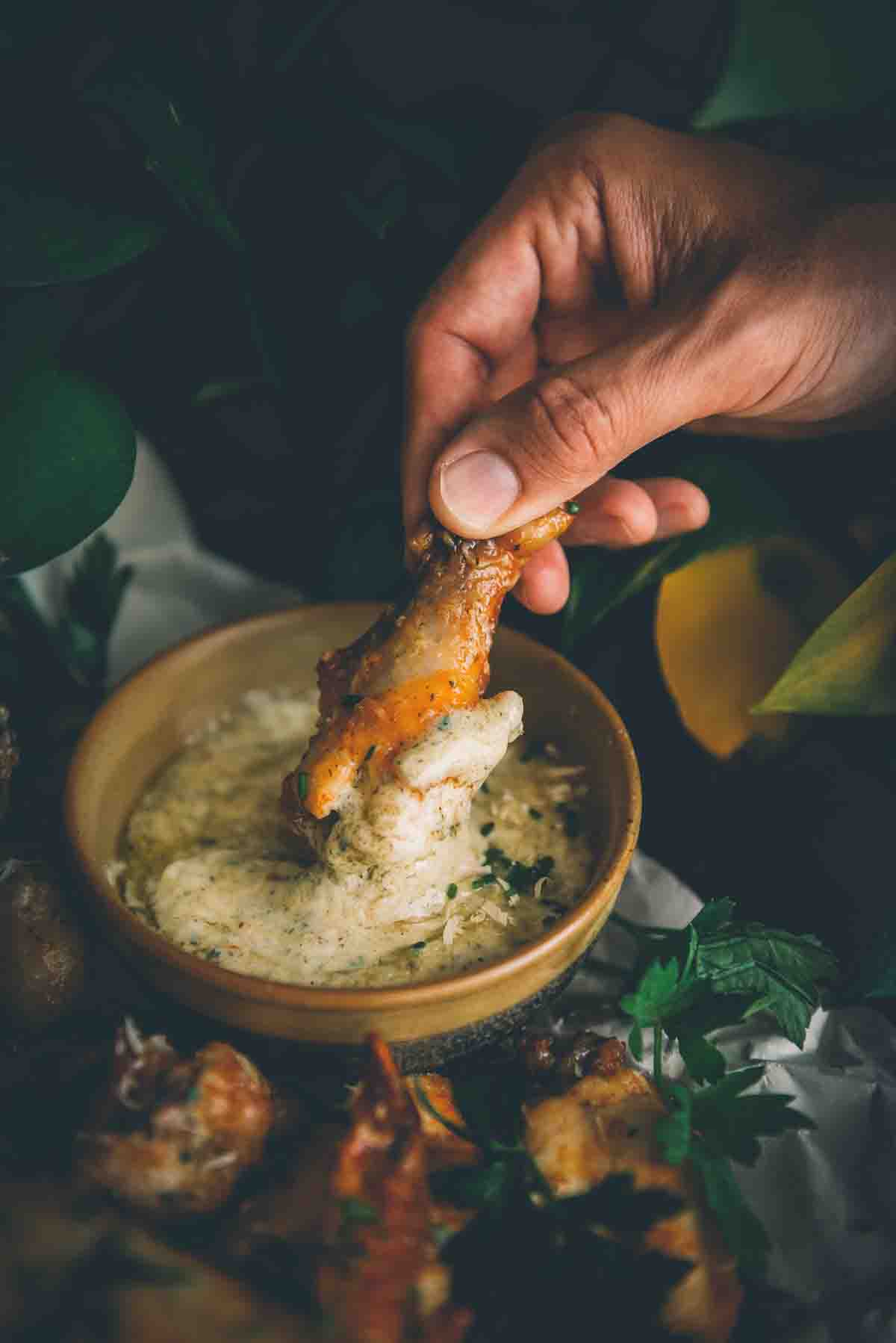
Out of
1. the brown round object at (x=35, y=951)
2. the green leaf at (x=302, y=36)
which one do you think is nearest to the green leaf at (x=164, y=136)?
the green leaf at (x=302, y=36)

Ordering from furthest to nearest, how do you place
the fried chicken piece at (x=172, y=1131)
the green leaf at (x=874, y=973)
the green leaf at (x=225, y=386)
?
the green leaf at (x=225, y=386) < the green leaf at (x=874, y=973) < the fried chicken piece at (x=172, y=1131)

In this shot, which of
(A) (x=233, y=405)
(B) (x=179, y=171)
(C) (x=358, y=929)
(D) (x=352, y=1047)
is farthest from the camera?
(A) (x=233, y=405)

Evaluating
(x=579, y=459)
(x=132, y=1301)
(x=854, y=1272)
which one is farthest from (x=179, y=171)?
(x=854, y=1272)

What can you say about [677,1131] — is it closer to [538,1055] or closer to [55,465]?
[538,1055]

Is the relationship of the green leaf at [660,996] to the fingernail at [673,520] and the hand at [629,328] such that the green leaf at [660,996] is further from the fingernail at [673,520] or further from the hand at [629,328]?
the fingernail at [673,520]

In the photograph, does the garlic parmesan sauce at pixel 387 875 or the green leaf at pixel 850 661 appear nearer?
the garlic parmesan sauce at pixel 387 875

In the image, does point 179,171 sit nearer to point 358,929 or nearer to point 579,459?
point 579,459

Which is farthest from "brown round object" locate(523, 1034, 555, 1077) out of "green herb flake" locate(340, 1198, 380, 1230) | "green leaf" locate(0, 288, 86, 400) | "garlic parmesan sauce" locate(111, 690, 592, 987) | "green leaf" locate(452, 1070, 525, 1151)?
"green leaf" locate(0, 288, 86, 400)
